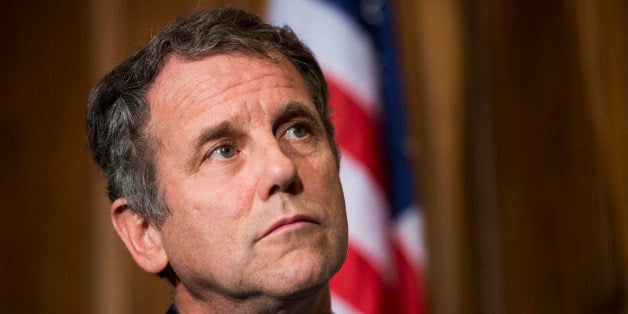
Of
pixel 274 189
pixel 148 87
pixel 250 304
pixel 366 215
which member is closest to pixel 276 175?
pixel 274 189

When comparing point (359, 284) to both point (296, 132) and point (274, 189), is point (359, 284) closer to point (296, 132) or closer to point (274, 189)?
point (296, 132)

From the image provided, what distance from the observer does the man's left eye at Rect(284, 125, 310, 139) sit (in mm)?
1502

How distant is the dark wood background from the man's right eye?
1.14 meters

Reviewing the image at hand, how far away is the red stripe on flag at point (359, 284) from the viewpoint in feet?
7.09

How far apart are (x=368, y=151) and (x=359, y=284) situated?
0.39 meters

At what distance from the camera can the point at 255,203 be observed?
1354mm

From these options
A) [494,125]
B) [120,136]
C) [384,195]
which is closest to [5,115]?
[120,136]

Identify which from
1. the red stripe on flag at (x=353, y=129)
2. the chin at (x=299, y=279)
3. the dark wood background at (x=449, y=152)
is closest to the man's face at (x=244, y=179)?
the chin at (x=299, y=279)

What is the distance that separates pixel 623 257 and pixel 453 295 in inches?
21.2

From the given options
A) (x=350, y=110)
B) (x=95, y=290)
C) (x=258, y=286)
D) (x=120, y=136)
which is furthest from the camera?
(x=95, y=290)

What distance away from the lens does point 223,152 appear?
1.43 m

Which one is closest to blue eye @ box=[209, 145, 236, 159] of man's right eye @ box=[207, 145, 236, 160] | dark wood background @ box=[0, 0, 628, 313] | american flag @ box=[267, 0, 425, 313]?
man's right eye @ box=[207, 145, 236, 160]

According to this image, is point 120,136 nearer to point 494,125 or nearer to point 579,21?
point 494,125

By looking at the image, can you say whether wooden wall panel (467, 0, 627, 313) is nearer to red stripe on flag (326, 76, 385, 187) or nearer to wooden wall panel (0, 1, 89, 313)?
red stripe on flag (326, 76, 385, 187)
